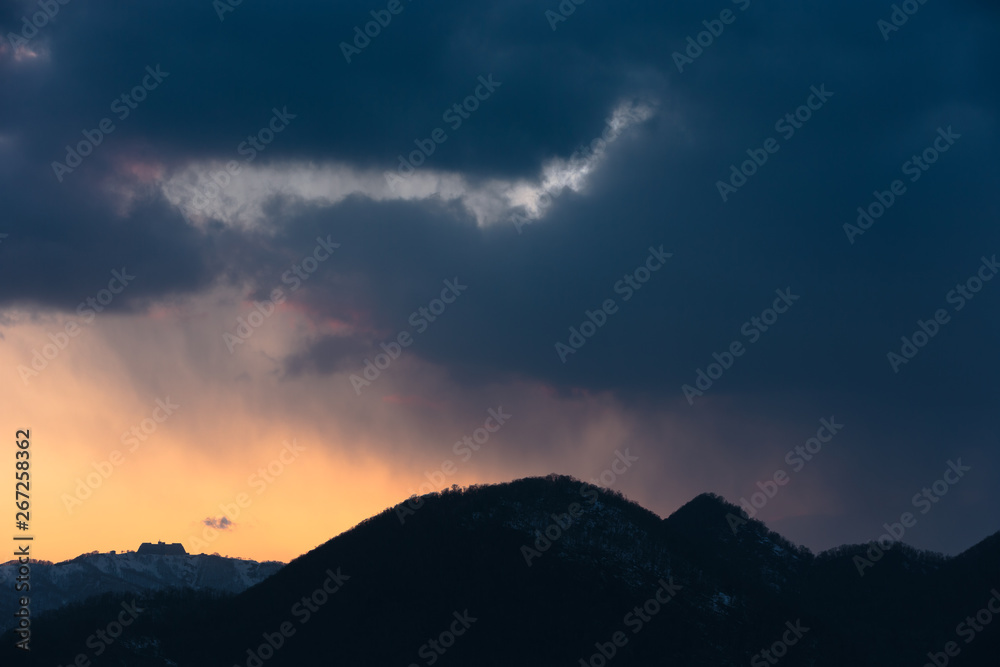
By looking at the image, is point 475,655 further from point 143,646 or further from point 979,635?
point 979,635

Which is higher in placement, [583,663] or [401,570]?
[401,570]

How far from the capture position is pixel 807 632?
191 metres

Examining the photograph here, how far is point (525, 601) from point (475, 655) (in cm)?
1566

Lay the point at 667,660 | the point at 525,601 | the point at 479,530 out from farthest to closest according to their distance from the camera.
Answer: the point at 479,530 < the point at 525,601 < the point at 667,660

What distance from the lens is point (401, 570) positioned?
19575 centimetres

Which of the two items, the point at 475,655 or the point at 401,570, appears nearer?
the point at 475,655

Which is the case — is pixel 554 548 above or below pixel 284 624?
above

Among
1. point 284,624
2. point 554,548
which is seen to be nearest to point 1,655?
point 284,624

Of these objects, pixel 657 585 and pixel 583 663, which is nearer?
pixel 583 663

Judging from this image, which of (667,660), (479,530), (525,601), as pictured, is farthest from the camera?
(479,530)

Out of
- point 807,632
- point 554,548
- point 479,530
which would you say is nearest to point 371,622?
point 479,530

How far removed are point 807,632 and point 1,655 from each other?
18155cm

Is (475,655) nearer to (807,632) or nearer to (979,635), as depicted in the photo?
(807,632)

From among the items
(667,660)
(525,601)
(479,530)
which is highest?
(479,530)
